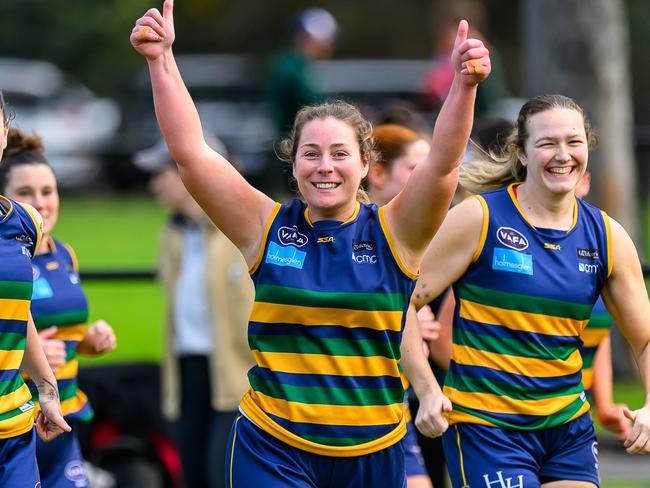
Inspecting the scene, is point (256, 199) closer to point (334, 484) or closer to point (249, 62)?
point (334, 484)

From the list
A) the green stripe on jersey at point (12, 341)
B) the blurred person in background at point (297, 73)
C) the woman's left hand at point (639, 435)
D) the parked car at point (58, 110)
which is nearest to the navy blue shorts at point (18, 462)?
the green stripe on jersey at point (12, 341)

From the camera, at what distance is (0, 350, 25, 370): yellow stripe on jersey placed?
4.82 metres

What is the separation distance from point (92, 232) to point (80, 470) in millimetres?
15749

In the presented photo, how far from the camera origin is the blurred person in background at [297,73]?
11906 mm

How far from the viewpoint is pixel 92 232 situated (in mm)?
21297

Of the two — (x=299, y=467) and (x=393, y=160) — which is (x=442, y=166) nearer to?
(x=299, y=467)

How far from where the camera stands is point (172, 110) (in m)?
4.88

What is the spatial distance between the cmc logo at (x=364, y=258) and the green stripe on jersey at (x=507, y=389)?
79 cm

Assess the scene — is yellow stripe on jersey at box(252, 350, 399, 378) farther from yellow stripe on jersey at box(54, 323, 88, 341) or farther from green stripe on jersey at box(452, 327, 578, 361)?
yellow stripe on jersey at box(54, 323, 88, 341)

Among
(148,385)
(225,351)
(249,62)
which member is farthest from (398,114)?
(249,62)

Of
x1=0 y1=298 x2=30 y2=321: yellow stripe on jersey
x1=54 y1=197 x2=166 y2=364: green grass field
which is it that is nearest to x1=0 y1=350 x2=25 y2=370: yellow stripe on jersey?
x1=0 y1=298 x2=30 y2=321: yellow stripe on jersey

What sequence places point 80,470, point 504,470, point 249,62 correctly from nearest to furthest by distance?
point 504,470, point 80,470, point 249,62

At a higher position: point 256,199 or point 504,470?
point 256,199

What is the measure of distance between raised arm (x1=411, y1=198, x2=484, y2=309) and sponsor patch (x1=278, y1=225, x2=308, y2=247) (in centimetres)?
74
